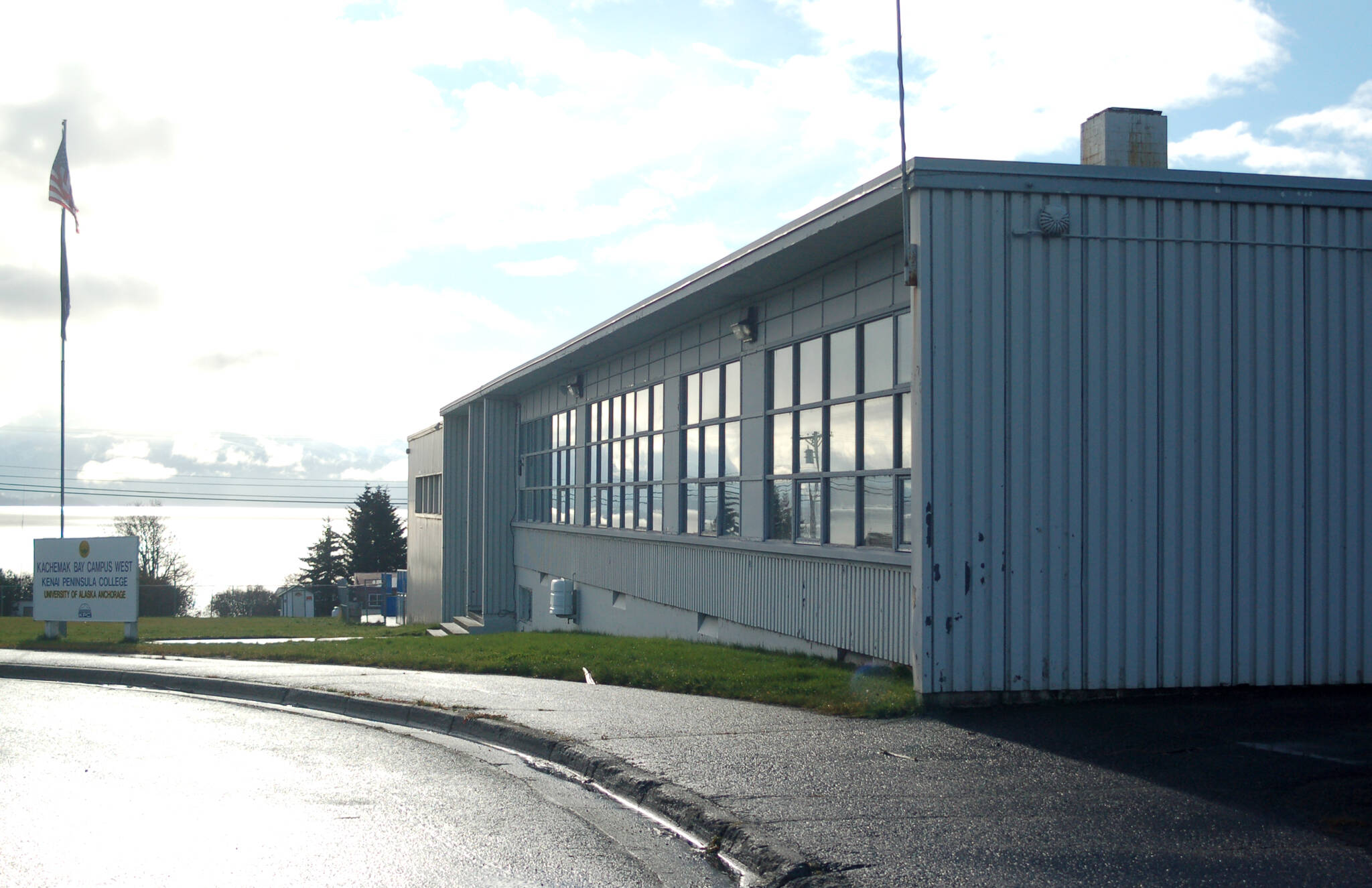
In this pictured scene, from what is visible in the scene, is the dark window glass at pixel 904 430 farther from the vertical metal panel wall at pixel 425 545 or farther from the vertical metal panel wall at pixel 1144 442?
the vertical metal panel wall at pixel 425 545

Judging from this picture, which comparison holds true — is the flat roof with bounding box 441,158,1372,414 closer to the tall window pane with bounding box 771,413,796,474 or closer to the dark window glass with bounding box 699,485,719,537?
the tall window pane with bounding box 771,413,796,474

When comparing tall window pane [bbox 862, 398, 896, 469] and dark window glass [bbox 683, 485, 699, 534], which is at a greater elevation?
tall window pane [bbox 862, 398, 896, 469]

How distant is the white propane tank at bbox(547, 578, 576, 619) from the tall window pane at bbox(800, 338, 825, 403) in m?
11.6

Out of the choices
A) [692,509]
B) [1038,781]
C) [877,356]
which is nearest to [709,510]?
[692,509]

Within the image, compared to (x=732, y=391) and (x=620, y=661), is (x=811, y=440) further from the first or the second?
(x=620, y=661)

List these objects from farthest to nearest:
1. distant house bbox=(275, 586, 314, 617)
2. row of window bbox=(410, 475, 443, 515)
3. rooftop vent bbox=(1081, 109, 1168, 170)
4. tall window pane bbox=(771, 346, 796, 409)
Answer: distant house bbox=(275, 586, 314, 617) < row of window bbox=(410, 475, 443, 515) < tall window pane bbox=(771, 346, 796, 409) < rooftop vent bbox=(1081, 109, 1168, 170)

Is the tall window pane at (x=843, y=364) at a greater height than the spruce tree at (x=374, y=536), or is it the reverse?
the tall window pane at (x=843, y=364)

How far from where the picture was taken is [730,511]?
52.2ft

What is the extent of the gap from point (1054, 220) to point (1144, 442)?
2.02 m

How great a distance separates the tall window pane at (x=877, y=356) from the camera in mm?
11469

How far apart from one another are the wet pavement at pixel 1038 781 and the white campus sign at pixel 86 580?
46.3 ft

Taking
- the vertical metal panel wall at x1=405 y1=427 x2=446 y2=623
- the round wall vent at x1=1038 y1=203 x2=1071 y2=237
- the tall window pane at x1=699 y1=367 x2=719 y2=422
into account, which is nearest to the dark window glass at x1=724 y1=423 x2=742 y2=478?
the tall window pane at x1=699 y1=367 x2=719 y2=422

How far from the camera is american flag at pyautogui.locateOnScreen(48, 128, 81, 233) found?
2689 cm

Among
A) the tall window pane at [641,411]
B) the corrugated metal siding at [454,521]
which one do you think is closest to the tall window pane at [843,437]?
the tall window pane at [641,411]
